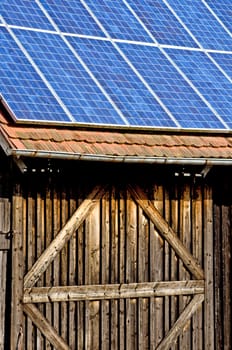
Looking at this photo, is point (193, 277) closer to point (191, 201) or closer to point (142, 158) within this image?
point (191, 201)

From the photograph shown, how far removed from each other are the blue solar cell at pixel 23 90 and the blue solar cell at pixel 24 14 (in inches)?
28.3

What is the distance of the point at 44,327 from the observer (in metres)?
14.8

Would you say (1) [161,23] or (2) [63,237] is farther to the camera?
(1) [161,23]

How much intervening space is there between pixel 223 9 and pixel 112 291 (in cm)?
612

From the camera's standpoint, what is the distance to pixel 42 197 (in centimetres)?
1488

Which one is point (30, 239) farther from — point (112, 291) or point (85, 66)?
point (85, 66)

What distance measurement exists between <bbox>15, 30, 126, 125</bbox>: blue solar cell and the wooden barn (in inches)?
0.8

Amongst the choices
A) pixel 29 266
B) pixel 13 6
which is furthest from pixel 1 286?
pixel 13 6

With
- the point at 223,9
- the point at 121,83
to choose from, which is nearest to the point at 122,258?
the point at 121,83

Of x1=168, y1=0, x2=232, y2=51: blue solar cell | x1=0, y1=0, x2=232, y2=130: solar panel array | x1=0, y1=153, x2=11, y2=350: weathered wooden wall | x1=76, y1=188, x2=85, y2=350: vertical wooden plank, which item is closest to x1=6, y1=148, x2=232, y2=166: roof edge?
x1=0, y1=0, x2=232, y2=130: solar panel array

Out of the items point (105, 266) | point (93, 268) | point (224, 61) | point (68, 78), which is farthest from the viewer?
point (224, 61)

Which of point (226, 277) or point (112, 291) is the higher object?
point (226, 277)

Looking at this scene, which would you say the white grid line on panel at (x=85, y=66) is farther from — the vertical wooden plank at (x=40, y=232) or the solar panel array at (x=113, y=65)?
the vertical wooden plank at (x=40, y=232)

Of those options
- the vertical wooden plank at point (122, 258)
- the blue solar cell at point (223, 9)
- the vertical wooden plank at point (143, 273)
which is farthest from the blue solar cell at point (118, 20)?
the vertical wooden plank at point (143, 273)
